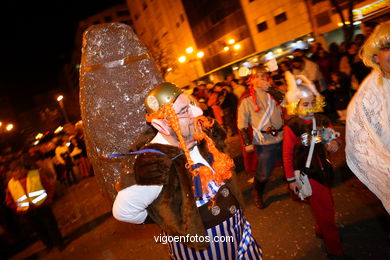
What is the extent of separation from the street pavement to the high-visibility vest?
4.19ft

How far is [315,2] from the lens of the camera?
58.1 ft

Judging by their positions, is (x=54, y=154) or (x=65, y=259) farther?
(x=54, y=154)

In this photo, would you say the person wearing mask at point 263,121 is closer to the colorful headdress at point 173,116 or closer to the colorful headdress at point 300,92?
the colorful headdress at point 300,92

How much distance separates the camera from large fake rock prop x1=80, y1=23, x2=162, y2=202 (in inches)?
80.3

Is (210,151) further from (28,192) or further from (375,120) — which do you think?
(28,192)

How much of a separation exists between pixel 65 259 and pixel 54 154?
839 cm

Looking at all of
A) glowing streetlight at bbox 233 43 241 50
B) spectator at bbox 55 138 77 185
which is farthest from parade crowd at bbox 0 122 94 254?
glowing streetlight at bbox 233 43 241 50

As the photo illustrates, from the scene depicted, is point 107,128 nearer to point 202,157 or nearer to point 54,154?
point 202,157

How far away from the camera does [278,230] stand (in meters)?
3.96

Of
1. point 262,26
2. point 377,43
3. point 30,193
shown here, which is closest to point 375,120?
point 377,43

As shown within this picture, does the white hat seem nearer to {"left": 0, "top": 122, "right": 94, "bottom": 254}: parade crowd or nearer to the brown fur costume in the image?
the brown fur costume

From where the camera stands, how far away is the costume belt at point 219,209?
201 centimetres

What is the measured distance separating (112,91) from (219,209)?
1.20 meters

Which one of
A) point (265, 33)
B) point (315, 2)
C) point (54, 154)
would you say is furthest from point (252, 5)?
point (54, 154)
